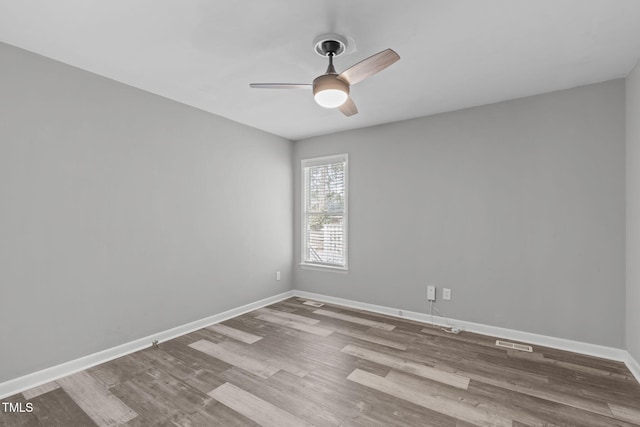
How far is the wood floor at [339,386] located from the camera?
1986mm

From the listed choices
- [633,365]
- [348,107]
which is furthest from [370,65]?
[633,365]

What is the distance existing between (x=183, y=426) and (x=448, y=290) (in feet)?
9.63

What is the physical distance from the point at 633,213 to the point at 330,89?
8.97ft

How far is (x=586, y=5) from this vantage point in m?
1.83

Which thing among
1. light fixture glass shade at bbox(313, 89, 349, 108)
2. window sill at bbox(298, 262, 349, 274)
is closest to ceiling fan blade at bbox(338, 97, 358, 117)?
light fixture glass shade at bbox(313, 89, 349, 108)

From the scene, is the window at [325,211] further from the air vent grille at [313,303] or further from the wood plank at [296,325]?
the wood plank at [296,325]

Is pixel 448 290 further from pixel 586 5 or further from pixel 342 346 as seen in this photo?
pixel 586 5

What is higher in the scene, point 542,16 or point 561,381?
point 542,16

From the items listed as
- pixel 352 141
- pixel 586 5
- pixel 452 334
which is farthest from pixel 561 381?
pixel 352 141

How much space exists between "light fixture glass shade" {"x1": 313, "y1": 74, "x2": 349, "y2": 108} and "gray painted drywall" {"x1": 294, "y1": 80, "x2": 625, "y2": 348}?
155cm

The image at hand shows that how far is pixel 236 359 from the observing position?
109 inches

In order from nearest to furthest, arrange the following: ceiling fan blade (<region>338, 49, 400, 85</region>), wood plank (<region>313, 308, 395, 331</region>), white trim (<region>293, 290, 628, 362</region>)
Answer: ceiling fan blade (<region>338, 49, 400, 85</region>) → white trim (<region>293, 290, 628, 362</region>) → wood plank (<region>313, 308, 395, 331</region>)

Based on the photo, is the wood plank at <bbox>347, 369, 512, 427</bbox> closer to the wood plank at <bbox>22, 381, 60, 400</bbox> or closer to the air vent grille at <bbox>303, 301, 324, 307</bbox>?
the air vent grille at <bbox>303, 301, 324, 307</bbox>

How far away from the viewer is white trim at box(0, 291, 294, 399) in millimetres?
2260
